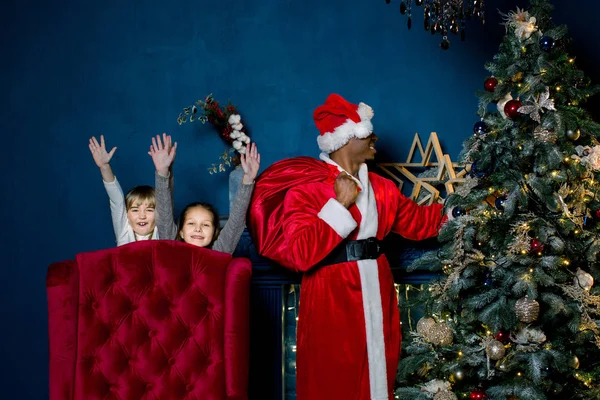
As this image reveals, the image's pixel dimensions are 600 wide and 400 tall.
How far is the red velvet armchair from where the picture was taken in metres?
2.66

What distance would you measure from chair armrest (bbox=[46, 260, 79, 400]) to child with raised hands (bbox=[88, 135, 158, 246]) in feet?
2.93

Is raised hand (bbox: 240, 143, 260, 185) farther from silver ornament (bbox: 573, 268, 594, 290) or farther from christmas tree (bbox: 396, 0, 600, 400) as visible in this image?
silver ornament (bbox: 573, 268, 594, 290)

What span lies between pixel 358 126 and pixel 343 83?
0.83 meters

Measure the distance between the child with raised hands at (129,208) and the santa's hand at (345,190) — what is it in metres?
0.91

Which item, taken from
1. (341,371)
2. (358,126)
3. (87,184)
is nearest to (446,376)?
(341,371)

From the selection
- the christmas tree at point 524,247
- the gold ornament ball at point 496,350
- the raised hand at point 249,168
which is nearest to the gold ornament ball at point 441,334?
the christmas tree at point 524,247

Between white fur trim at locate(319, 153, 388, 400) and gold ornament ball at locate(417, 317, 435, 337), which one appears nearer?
gold ornament ball at locate(417, 317, 435, 337)

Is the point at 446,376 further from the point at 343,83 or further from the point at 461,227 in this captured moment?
the point at 343,83

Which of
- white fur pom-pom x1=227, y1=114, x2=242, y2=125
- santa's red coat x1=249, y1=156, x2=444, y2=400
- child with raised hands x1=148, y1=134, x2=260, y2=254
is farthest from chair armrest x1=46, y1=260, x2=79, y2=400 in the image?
white fur pom-pom x1=227, y1=114, x2=242, y2=125

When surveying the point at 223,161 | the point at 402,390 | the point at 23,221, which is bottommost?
the point at 402,390

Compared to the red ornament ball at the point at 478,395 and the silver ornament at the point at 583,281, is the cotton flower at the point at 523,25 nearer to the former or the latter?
the silver ornament at the point at 583,281

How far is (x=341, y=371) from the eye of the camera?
3297 mm

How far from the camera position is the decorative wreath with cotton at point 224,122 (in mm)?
4020

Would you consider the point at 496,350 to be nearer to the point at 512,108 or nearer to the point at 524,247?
the point at 524,247
